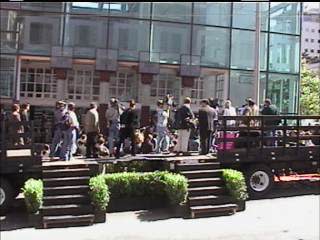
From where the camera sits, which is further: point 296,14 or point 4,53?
point 296,14

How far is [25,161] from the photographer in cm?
1155

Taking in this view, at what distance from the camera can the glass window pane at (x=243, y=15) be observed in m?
28.8

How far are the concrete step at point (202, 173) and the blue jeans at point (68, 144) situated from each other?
266cm

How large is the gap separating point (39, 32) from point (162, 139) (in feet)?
47.4

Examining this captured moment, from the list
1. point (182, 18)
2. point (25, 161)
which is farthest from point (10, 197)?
point (182, 18)

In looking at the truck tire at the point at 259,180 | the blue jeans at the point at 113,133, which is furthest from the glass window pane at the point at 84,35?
the truck tire at the point at 259,180

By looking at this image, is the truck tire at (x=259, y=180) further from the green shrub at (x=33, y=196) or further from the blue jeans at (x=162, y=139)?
the green shrub at (x=33, y=196)

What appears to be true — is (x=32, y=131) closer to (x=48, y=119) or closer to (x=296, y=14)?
(x=48, y=119)

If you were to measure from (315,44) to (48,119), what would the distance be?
233ft

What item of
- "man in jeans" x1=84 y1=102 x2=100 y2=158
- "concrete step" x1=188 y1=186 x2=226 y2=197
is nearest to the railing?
"concrete step" x1=188 y1=186 x2=226 y2=197

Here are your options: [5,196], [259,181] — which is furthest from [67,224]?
[259,181]

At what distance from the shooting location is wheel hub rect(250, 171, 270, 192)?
42.6ft

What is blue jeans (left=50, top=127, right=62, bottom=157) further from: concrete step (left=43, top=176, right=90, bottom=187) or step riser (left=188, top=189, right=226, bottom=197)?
step riser (left=188, top=189, right=226, bottom=197)

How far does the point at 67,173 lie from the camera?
1178 centimetres
